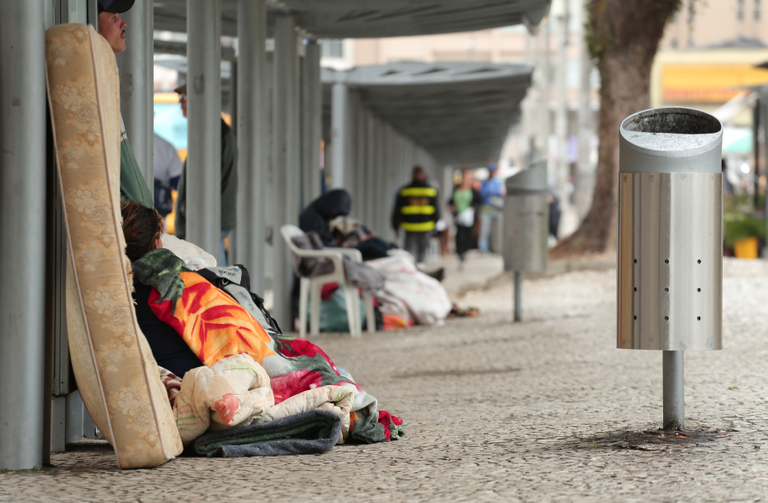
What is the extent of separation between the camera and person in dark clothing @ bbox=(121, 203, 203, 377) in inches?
154

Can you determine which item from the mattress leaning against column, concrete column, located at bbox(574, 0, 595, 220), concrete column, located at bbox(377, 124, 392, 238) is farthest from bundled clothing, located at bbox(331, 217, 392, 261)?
concrete column, located at bbox(574, 0, 595, 220)

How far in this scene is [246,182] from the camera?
8578 millimetres

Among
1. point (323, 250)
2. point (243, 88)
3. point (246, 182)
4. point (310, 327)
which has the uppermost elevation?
point (243, 88)

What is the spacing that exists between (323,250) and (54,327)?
16.4 ft

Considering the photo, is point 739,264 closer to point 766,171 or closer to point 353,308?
point 766,171

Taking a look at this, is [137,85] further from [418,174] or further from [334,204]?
[418,174]

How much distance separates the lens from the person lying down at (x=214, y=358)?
3.71 meters

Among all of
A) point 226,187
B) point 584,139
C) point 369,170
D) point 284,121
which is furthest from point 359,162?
point 584,139

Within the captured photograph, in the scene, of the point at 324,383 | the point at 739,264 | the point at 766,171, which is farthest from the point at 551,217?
the point at 324,383

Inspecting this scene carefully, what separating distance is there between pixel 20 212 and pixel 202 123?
349 centimetres

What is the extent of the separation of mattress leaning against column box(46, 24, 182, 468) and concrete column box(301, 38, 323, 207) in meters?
7.47

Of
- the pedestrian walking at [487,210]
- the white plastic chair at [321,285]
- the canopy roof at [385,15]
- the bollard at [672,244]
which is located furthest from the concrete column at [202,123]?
the pedestrian walking at [487,210]

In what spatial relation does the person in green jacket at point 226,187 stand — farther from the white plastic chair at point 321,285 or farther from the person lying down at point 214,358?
the person lying down at point 214,358

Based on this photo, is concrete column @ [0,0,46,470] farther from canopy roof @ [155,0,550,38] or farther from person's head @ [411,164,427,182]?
person's head @ [411,164,427,182]
